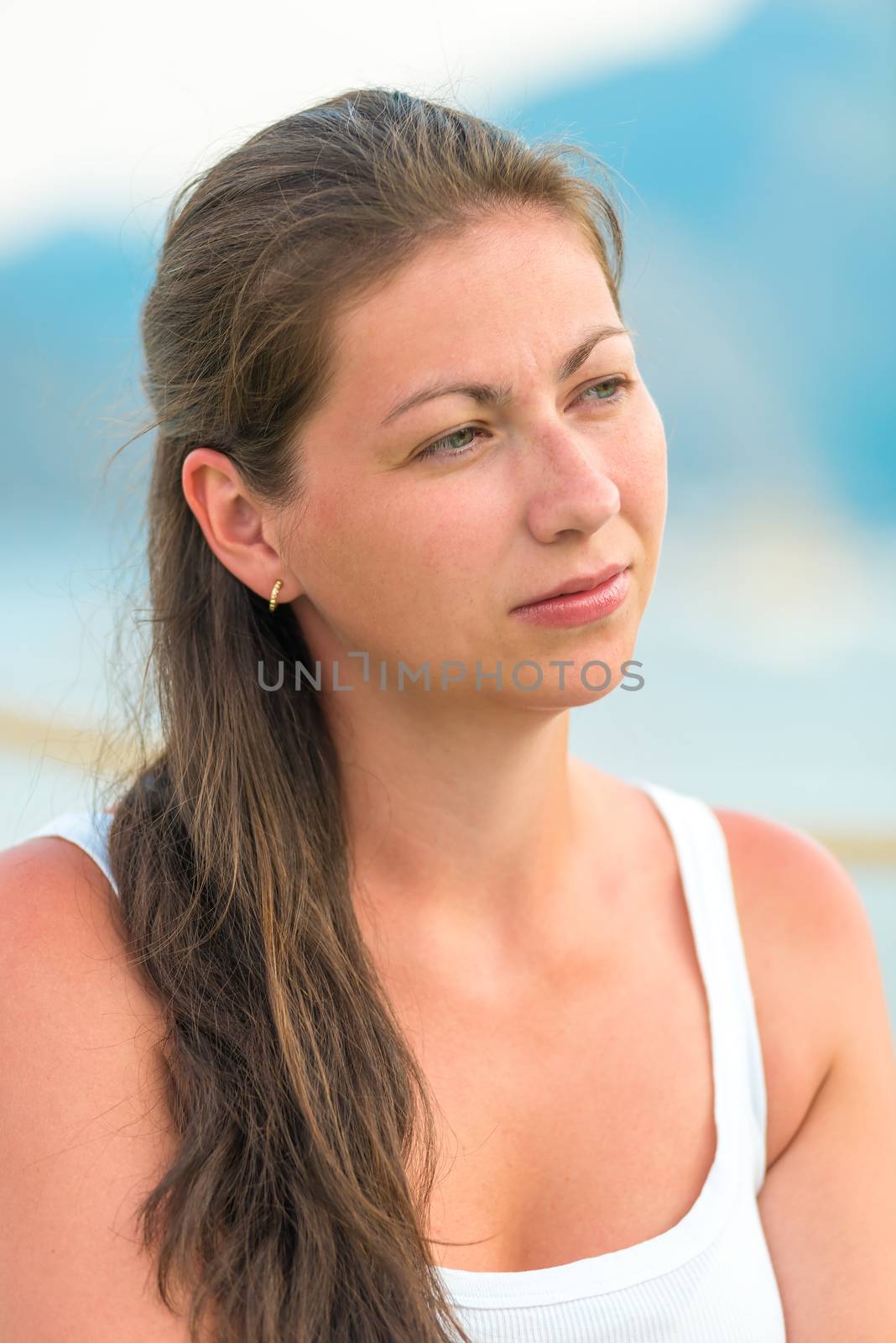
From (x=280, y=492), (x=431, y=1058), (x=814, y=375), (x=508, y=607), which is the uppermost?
(x=814, y=375)

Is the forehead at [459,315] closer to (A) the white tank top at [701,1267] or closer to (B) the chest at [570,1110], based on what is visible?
(A) the white tank top at [701,1267]

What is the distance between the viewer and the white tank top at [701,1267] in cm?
126

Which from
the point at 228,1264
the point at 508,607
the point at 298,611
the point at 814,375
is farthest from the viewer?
the point at 814,375

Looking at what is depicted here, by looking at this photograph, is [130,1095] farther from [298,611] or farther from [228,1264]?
[298,611]

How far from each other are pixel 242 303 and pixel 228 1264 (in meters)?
0.96

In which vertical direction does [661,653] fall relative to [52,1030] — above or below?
above

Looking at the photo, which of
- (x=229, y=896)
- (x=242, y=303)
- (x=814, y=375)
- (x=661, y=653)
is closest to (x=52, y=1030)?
(x=229, y=896)

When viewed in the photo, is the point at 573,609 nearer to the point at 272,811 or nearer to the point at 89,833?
the point at 272,811

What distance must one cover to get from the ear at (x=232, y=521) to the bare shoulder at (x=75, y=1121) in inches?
15.9

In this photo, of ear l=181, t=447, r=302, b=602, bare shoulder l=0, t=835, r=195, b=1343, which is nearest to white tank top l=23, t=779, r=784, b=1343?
bare shoulder l=0, t=835, r=195, b=1343

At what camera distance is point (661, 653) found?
537cm

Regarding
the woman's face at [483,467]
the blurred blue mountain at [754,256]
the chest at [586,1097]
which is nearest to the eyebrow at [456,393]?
the woman's face at [483,467]

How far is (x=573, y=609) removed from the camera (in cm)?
130

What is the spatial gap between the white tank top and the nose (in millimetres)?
593
